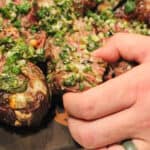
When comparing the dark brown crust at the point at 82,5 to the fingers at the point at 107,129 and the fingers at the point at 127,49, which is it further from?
the fingers at the point at 107,129

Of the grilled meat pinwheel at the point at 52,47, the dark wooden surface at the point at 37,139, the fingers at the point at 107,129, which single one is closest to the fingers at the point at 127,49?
the grilled meat pinwheel at the point at 52,47

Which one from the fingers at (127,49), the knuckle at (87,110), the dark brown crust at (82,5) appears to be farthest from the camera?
the dark brown crust at (82,5)

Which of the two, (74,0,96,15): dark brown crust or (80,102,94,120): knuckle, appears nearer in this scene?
(80,102,94,120): knuckle

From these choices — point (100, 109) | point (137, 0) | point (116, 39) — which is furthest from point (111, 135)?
point (137, 0)

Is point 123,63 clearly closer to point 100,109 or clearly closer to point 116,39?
point 116,39

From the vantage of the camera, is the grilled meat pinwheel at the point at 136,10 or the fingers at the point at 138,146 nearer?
the fingers at the point at 138,146

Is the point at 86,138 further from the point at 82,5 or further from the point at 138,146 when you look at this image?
the point at 82,5

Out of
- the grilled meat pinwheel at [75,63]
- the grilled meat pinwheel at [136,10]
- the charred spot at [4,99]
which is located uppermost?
the grilled meat pinwheel at [136,10]

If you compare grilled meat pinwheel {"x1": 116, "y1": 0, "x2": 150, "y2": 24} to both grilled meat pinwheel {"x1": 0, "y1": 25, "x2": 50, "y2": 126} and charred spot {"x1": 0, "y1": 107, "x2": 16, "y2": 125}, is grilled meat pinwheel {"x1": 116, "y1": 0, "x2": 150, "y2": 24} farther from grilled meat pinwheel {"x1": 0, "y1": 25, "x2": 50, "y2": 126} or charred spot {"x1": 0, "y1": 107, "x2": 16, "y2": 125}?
charred spot {"x1": 0, "y1": 107, "x2": 16, "y2": 125}

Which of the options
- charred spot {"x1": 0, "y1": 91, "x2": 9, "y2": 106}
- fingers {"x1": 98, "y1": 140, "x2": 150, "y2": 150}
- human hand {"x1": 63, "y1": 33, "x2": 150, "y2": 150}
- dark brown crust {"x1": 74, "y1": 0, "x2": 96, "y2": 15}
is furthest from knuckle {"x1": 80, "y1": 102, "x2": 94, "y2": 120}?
dark brown crust {"x1": 74, "y1": 0, "x2": 96, "y2": 15}
